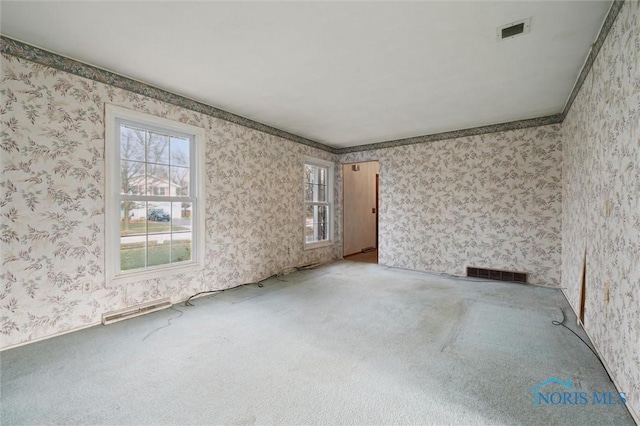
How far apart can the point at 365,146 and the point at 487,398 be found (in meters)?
4.44

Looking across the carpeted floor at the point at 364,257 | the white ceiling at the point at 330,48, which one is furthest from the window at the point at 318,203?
the white ceiling at the point at 330,48

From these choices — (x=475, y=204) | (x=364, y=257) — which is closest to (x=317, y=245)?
(x=364, y=257)

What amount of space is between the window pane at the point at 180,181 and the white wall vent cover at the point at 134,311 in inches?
46.0

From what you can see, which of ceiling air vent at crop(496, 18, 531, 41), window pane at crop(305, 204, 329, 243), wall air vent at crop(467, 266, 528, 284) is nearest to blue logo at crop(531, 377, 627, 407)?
ceiling air vent at crop(496, 18, 531, 41)

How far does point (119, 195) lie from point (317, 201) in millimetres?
3280

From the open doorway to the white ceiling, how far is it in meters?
2.84

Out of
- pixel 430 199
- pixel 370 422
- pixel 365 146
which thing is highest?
pixel 365 146

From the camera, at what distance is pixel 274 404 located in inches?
60.7

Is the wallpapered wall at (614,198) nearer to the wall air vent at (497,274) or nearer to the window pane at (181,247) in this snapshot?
the wall air vent at (497,274)

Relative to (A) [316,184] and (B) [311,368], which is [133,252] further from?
(A) [316,184]

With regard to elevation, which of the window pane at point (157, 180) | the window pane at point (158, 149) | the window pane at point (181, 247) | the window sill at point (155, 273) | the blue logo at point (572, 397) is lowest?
the blue logo at point (572, 397)

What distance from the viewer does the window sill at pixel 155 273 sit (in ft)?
8.77

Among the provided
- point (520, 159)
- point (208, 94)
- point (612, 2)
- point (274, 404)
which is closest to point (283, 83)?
point (208, 94)

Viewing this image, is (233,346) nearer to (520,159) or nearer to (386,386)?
(386,386)
